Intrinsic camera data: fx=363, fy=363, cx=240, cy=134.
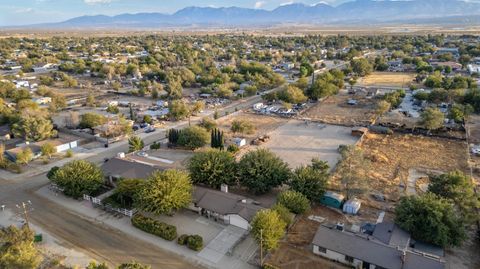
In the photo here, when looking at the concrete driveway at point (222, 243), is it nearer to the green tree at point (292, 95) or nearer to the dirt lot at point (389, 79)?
the green tree at point (292, 95)

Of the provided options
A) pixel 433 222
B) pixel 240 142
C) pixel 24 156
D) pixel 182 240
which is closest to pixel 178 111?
pixel 240 142

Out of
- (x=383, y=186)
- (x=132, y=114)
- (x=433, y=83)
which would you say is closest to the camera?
(x=383, y=186)

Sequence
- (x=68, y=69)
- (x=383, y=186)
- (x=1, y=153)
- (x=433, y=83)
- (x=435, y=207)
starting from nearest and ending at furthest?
(x=435, y=207) → (x=383, y=186) → (x=1, y=153) → (x=433, y=83) → (x=68, y=69)

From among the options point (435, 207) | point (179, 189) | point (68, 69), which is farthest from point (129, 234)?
point (68, 69)

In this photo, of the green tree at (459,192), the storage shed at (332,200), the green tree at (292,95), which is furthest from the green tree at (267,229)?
the green tree at (292,95)

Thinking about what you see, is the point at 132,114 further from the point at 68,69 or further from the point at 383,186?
the point at 68,69

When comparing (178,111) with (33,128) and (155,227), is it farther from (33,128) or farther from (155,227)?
(155,227)

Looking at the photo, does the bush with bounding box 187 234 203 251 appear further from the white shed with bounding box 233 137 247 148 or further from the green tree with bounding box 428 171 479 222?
the white shed with bounding box 233 137 247 148
